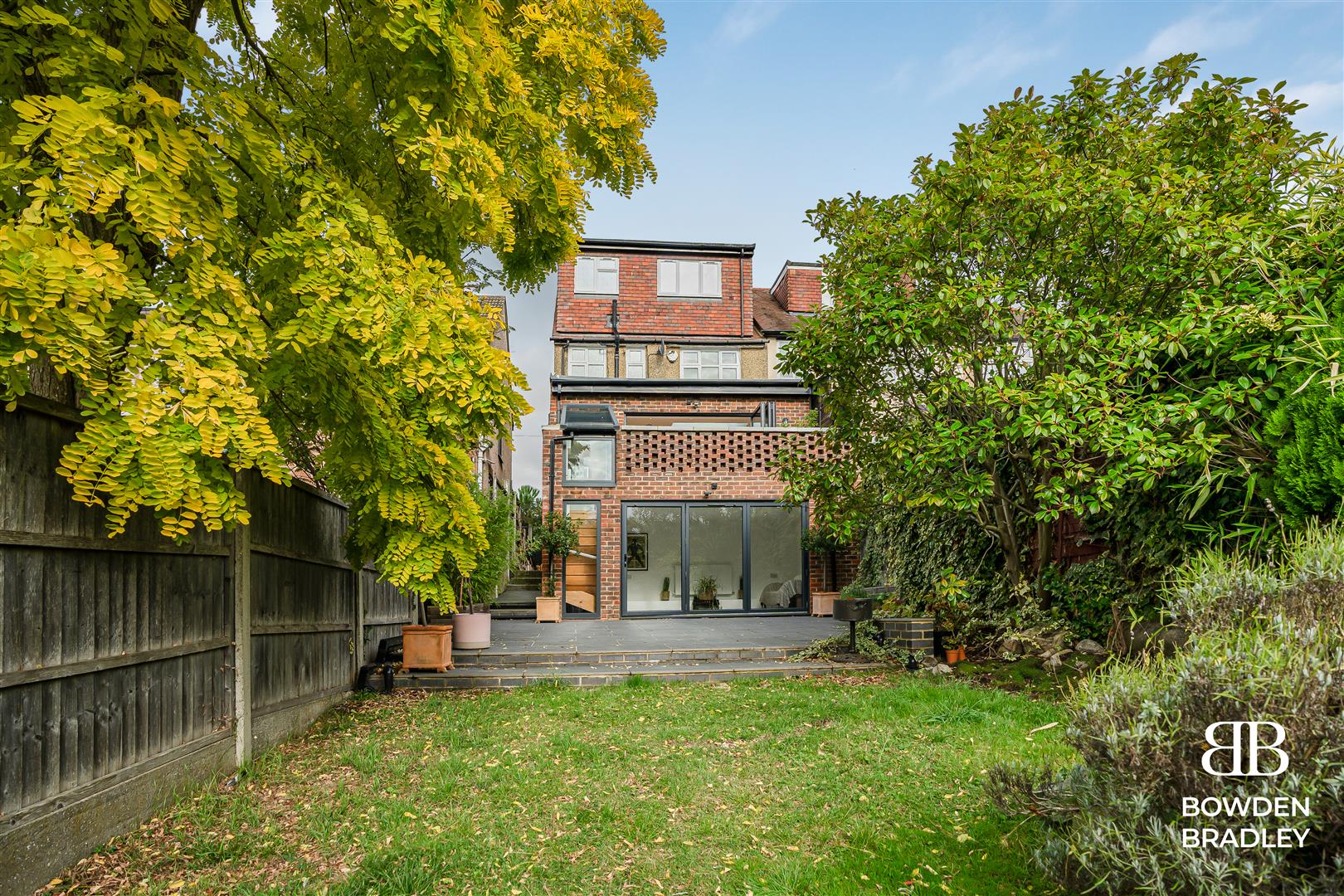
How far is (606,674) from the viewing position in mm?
8125

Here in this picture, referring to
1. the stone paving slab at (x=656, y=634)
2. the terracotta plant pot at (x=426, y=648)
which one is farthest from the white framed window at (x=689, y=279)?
the terracotta plant pot at (x=426, y=648)

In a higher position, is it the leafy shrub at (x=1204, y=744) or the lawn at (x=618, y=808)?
the leafy shrub at (x=1204, y=744)

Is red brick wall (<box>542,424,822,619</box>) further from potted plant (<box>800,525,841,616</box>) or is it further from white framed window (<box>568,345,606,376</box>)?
white framed window (<box>568,345,606,376</box>)

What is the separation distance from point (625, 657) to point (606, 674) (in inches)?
38.4

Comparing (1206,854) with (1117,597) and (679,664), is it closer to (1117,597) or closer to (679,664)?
(1117,597)

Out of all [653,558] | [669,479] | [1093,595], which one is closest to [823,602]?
[653,558]

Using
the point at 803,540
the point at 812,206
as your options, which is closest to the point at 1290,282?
the point at 812,206

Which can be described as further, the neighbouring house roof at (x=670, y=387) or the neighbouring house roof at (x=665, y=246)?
the neighbouring house roof at (x=665, y=246)

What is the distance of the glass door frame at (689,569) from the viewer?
555 inches

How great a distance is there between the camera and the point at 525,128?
4.85 m

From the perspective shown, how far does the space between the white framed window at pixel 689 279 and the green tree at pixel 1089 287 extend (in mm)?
11810

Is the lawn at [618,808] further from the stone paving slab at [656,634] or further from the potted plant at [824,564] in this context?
the potted plant at [824,564]

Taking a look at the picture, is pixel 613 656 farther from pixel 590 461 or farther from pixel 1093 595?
pixel 590 461

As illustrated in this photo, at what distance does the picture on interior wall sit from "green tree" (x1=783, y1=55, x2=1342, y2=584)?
672cm
